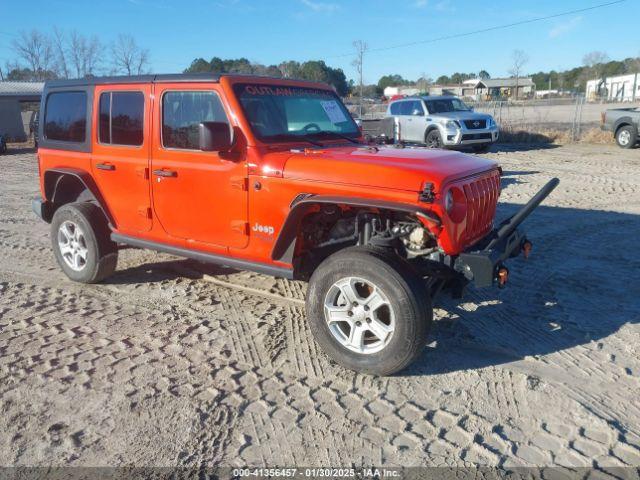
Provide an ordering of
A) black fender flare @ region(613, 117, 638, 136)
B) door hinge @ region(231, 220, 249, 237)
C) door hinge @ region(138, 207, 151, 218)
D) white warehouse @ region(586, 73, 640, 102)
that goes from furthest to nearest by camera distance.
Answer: white warehouse @ region(586, 73, 640, 102) < black fender flare @ region(613, 117, 638, 136) < door hinge @ region(138, 207, 151, 218) < door hinge @ region(231, 220, 249, 237)

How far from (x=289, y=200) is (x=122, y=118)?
82.1 inches

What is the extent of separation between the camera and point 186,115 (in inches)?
176

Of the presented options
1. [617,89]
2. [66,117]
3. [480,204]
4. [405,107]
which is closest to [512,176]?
[405,107]

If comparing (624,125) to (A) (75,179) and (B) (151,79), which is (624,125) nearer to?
(B) (151,79)

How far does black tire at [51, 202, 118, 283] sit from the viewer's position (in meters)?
5.26

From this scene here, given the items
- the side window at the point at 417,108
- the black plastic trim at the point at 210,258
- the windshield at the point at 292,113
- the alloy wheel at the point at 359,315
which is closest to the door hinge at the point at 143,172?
the black plastic trim at the point at 210,258

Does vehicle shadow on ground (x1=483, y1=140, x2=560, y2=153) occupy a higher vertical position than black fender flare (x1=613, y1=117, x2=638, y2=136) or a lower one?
lower

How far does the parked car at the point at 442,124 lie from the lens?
51.4ft

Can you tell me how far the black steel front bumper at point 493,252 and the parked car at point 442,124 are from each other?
11260 mm

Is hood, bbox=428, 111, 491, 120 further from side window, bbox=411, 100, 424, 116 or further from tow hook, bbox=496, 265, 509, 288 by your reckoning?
tow hook, bbox=496, 265, 509, 288

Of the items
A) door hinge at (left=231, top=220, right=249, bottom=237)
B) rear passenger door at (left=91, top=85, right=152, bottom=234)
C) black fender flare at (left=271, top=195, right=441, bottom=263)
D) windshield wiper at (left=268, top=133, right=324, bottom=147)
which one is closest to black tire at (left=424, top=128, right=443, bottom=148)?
windshield wiper at (left=268, top=133, right=324, bottom=147)

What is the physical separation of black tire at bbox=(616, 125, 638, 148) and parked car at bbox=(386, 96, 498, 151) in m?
4.87

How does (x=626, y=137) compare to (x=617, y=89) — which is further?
(x=617, y=89)

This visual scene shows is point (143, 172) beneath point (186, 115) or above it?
beneath
